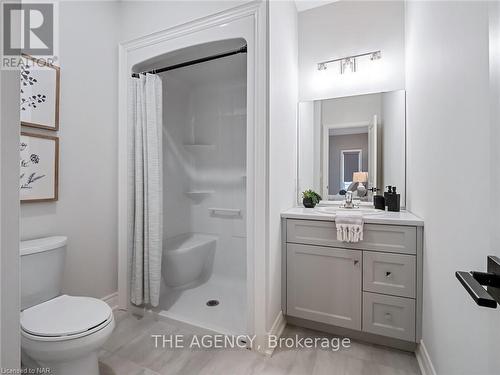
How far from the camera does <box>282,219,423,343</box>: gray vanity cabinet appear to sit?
1541 millimetres

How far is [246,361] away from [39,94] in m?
2.17

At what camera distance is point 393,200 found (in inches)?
76.3

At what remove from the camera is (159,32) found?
1901 mm

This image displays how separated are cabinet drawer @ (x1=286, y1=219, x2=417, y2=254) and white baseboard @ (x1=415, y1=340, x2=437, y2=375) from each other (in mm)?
565

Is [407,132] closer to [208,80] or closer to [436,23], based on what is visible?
[436,23]

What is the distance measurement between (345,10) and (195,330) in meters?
3.04

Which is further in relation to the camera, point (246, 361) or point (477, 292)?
point (246, 361)

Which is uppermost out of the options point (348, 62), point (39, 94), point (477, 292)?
point (348, 62)

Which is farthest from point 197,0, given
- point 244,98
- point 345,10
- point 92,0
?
point 345,10

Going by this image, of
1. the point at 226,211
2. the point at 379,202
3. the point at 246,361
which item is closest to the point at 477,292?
the point at 246,361

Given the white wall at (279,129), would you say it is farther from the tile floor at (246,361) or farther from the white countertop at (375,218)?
the tile floor at (246,361)

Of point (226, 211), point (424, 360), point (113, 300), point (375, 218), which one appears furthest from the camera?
point (226, 211)

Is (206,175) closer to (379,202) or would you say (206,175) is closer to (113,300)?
(113,300)

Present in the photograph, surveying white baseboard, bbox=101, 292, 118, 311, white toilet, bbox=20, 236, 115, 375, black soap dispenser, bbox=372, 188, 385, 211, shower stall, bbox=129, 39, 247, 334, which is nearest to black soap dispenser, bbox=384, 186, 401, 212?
black soap dispenser, bbox=372, 188, 385, 211
